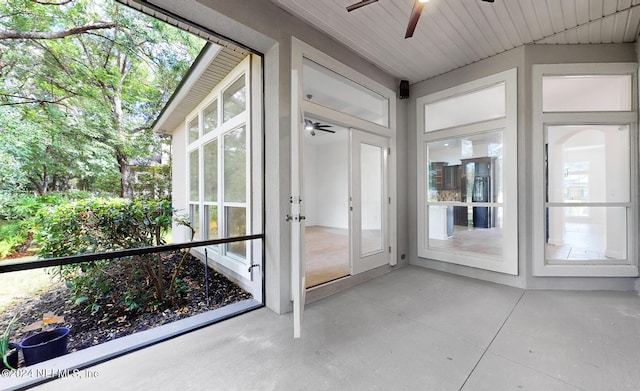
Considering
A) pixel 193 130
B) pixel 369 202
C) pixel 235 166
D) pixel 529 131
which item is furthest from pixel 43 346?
pixel 529 131

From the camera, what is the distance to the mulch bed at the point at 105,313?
2.97 metres

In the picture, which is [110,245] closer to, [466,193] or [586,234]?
[466,193]

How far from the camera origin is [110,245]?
328 centimetres

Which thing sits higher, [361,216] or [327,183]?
[327,183]

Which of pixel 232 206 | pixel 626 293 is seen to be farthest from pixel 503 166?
pixel 232 206

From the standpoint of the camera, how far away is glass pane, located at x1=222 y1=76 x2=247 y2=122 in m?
3.31

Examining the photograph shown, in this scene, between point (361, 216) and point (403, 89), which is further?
point (403, 89)

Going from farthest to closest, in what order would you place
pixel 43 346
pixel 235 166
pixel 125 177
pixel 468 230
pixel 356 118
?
pixel 125 177
pixel 468 230
pixel 235 166
pixel 356 118
pixel 43 346

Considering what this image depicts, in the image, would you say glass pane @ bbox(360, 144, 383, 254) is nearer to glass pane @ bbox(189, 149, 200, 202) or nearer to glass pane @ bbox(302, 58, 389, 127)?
glass pane @ bbox(302, 58, 389, 127)

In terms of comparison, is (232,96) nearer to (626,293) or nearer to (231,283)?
(231,283)

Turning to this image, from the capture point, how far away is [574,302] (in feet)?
8.75

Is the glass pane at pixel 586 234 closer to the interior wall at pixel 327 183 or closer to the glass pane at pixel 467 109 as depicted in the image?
the glass pane at pixel 467 109

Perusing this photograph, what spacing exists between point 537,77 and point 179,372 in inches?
189

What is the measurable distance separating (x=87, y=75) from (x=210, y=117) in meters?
4.02
